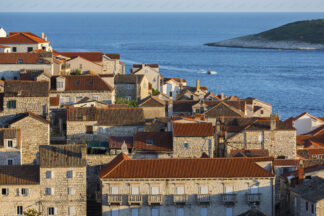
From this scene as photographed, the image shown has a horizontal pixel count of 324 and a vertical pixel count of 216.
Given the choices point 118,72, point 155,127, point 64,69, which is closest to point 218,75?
point 118,72

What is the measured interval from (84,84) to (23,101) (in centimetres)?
1148

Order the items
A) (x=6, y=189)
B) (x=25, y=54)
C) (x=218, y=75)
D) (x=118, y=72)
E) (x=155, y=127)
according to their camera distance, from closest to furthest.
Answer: (x=6, y=189), (x=155, y=127), (x=25, y=54), (x=118, y=72), (x=218, y=75)

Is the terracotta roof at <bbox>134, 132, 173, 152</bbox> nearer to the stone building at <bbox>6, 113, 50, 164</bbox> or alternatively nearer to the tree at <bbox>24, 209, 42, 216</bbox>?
the stone building at <bbox>6, 113, 50, 164</bbox>

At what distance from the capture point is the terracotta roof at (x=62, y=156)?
52.3 m

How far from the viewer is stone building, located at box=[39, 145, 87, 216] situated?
5203cm

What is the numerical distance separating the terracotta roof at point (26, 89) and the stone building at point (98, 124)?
2.96 metres

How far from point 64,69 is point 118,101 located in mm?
8364

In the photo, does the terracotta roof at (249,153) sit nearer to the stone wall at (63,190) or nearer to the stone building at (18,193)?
the stone wall at (63,190)

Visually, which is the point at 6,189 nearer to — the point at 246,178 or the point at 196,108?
the point at 246,178

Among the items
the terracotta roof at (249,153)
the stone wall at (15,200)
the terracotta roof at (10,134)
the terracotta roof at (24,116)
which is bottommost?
the stone wall at (15,200)

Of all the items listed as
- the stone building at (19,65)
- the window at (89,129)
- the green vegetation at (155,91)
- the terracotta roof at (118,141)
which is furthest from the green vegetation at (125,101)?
the terracotta roof at (118,141)

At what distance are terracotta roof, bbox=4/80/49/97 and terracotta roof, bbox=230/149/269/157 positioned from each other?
16.0 m

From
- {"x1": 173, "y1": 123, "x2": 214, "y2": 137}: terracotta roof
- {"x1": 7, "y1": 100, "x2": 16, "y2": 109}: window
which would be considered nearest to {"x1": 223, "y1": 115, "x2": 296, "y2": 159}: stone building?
{"x1": 173, "y1": 123, "x2": 214, "y2": 137}: terracotta roof

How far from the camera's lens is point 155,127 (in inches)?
2571
